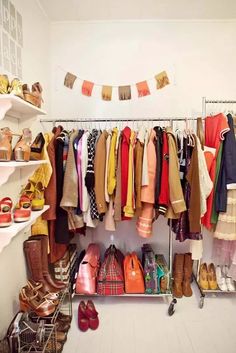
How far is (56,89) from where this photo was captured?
2.46 m

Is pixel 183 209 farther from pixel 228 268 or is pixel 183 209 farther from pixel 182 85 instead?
pixel 182 85

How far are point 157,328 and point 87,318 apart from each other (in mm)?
551

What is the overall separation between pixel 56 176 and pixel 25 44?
1075 millimetres

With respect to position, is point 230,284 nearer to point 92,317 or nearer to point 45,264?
point 92,317

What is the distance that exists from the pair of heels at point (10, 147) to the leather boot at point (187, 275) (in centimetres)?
177

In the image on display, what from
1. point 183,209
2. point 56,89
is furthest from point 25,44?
point 183,209

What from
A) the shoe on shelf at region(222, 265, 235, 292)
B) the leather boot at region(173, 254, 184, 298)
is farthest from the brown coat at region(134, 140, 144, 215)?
the shoe on shelf at region(222, 265, 235, 292)

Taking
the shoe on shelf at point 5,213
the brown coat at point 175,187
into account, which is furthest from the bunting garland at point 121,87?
the shoe on shelf at point 5,213

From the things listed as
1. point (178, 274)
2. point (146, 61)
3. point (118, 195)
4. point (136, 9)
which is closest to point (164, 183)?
point (118, 195)

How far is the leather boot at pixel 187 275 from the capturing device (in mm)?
2266

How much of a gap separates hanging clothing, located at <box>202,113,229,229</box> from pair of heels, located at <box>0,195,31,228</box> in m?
1.40

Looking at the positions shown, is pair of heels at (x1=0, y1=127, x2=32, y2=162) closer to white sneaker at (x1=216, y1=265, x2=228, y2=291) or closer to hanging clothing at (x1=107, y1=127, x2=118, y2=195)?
hanging clothing at (x1=107, y1=127, x2=118, y2=195)

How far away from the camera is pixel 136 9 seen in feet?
7.19

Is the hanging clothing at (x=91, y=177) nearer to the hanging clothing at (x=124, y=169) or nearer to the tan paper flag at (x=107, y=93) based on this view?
the hanging clothing at (x=124, y=169)
